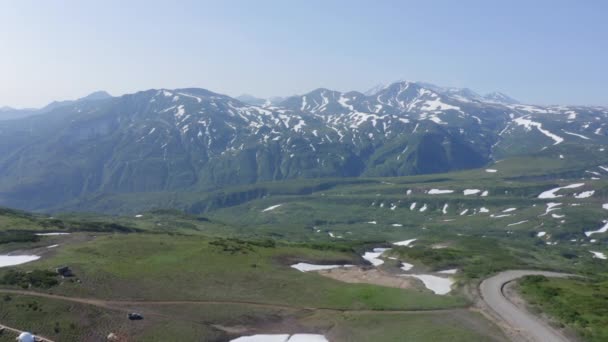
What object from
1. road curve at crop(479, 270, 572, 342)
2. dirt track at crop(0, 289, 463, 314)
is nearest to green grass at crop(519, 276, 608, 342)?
road curve at crop(479, 270, 572, 342)

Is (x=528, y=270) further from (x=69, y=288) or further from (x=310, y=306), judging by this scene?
(x=69, y=288)

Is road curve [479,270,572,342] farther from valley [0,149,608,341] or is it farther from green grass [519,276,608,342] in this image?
green grass [519,276,608,342]

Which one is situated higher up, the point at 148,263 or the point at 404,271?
the point at 148,263

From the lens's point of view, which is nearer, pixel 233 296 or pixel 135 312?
pixel 135 312

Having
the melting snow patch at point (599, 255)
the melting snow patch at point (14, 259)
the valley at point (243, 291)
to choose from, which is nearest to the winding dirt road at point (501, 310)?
the valley at point (243, 291)

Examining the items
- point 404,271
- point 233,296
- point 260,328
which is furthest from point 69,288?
point 404,271

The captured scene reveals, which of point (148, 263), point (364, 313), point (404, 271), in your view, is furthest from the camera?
point (404, 271)

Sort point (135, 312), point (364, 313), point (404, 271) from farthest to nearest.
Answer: point (404, 271) < point (364, 313) < point (135, 312)
